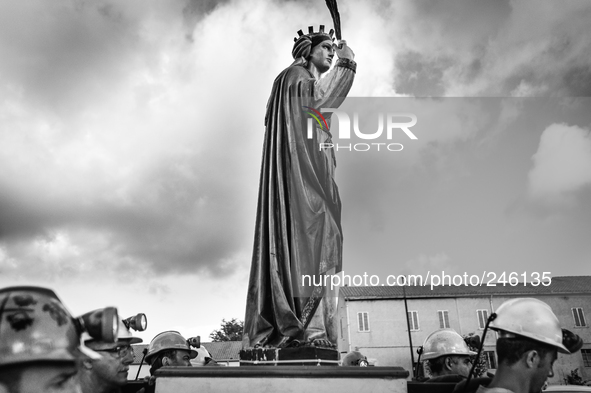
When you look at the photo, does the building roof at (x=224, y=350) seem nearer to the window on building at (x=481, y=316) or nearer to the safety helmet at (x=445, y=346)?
the window on building at (x=481, y=316)

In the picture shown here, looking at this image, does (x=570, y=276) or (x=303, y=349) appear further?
(x=570, y=276)

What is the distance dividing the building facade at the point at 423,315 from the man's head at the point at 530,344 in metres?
35.7

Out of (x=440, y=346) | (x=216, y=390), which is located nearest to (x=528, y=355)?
(x=216, y=390)

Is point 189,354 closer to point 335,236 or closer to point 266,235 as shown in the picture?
point 266,235

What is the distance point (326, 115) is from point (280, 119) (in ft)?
1.70

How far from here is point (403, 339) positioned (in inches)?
1433

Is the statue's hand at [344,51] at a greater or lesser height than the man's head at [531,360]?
greater

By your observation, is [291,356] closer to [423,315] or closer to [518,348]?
[518,348]

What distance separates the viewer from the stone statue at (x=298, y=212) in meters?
4.01

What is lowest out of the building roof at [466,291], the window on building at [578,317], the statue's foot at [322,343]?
the statue's foot at [322,343]

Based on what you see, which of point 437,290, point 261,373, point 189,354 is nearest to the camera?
point 261,373

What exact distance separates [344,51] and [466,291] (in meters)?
38.2

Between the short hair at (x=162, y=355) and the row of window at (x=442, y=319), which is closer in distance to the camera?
the short hair at (x=162, y=355)

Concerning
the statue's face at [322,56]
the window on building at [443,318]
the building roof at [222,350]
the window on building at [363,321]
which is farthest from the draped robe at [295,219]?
the building roof at [222,350]
